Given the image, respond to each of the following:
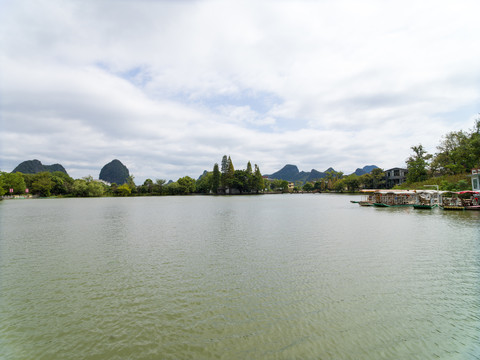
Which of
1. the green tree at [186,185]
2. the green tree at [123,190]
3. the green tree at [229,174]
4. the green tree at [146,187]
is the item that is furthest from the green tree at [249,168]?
the green tree at [123,190]

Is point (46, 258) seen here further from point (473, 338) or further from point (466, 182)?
point (466, 182)

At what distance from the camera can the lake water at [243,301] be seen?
20.0ft

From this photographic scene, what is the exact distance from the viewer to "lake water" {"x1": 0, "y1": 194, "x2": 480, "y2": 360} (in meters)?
6.11

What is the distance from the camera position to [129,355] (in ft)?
19.2

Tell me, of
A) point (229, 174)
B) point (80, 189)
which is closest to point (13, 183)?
point (80, 189)

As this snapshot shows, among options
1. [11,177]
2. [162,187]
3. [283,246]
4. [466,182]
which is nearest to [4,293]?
[283,246]

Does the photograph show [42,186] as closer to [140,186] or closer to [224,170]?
[140,186]

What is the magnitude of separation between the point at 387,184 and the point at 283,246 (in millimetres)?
110241

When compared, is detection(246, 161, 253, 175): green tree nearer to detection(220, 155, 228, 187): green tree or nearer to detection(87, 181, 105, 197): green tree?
detection(220, 155, 228, 187): green tree

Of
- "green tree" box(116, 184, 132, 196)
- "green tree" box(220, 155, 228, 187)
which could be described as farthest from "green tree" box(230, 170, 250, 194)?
"green tree" box(116, 184, 132, 196)

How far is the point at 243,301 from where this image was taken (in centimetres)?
→ 851

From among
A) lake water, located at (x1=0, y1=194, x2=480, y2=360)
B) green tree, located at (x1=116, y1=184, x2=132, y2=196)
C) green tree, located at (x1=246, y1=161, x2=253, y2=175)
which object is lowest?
lake water, located at (x1=0, y1=194, x2=480, y2=360)

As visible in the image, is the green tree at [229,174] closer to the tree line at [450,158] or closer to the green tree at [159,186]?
the green tree at [159,186]

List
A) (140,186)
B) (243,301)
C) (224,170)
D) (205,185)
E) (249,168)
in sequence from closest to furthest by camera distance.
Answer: (243,301)
(224,170)
(249,168)
(140,186)
(205,185)
